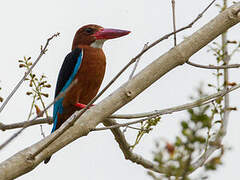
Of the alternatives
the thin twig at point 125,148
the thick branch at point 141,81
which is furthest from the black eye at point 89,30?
the thick branch at point 141,81

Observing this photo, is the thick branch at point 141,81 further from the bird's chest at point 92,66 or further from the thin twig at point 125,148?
the bird's chest at point 92,66

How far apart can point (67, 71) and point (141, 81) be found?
2.00 m

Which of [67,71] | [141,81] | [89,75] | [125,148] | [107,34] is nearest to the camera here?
[141,81]

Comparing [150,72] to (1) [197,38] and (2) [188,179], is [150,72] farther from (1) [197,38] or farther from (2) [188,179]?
(2) [188,179]

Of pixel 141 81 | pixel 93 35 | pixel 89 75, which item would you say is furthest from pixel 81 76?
pixel 141 81

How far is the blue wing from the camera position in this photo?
159 inches

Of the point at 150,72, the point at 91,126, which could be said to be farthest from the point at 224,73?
the point at 91,126

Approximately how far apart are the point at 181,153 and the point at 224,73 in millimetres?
2204

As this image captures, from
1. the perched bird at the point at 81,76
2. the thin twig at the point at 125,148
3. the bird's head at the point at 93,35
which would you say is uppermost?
the bird's head at the point at 93,35

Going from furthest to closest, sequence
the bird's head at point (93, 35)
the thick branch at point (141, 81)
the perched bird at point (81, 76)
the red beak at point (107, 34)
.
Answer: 1. the bird's head at point (93, 35)
2. the red beak at point (107, 34)
3. the perched bird at point (81, 76)
4. the thick branch at point (141, 81)

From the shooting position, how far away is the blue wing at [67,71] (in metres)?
4.05

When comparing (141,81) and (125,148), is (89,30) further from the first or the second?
(141,81)

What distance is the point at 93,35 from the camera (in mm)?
4348

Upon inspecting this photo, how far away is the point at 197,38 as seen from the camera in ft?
7.74
